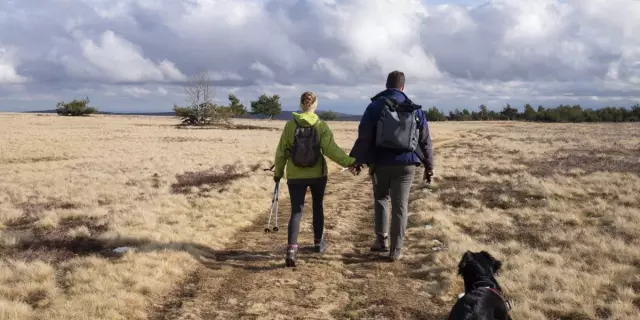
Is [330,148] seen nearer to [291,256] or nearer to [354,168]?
[354,168]

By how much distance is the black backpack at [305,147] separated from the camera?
6.65 meters

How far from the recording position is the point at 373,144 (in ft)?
22.6

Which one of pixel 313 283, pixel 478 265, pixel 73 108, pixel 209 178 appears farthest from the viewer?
pixel 73 108

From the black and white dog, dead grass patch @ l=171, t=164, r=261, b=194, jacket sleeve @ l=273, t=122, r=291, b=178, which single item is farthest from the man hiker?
dead grass patch @ l=171, t=164, r=261, b=194

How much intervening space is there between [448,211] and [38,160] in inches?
875

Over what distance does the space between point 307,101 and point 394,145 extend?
52.5 inches

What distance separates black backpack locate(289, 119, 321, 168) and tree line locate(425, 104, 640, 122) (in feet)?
358

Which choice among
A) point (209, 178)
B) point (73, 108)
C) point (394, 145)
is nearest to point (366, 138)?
point (394, 145)

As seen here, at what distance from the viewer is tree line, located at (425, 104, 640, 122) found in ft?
332

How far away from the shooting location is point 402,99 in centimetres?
672

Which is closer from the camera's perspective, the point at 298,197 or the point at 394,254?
the point at 298,197

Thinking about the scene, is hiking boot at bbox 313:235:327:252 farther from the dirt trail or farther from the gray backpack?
the gray backpack

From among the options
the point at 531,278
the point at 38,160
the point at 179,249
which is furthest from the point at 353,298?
the point at 38,160

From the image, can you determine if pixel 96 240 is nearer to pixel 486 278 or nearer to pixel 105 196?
pixel 105 196
